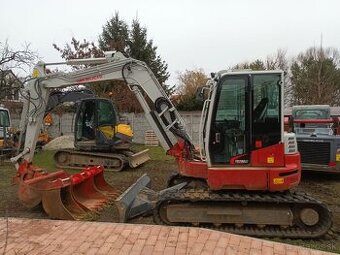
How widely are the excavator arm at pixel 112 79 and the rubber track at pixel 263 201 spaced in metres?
1.78

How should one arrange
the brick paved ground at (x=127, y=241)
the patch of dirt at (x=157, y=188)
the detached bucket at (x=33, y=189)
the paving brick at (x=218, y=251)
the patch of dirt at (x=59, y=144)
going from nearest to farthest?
the paving brick at (x=218, y=251) < the brick paved ground at (x=127, y=241) < the patch of dirt at (x=157, y=188) < the detached bucket at (x=33, y=189) < the patch of dirt at (x=59, y=144)

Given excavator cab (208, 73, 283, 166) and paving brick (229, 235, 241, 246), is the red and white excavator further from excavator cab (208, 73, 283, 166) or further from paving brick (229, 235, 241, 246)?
paving brick (229, 235, 241, 246)

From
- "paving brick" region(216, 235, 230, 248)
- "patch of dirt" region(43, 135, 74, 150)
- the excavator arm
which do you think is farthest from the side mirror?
"patch of dirt" region(43, 135, 74, 150)

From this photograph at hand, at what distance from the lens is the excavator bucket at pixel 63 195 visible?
313 inches

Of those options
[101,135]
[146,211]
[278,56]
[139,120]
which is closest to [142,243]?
[146,211]

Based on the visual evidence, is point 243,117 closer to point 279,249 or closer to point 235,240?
point 235,240

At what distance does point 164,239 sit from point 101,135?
9.73 m

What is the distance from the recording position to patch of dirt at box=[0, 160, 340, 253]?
22.4 ft

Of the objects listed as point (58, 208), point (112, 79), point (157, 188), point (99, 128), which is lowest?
point (157, 188)

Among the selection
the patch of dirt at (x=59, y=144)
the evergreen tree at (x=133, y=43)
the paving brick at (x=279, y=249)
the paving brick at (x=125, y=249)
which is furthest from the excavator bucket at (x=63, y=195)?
Answer: the evergreen tree at (x=133, y=43)

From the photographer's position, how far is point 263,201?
6.97 meters

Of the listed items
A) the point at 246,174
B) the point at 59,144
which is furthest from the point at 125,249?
the point at 59,144

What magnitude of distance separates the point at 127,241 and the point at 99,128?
9767 millimetres

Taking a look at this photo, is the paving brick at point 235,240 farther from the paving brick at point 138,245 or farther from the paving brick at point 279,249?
the paving brick at point 138,245
